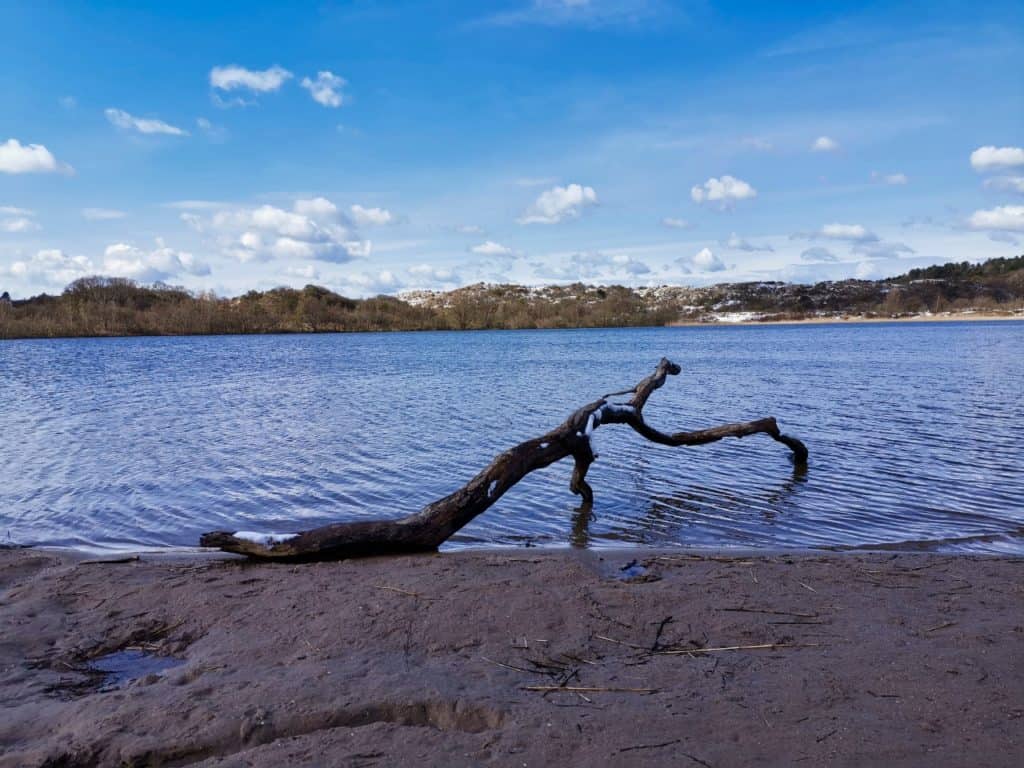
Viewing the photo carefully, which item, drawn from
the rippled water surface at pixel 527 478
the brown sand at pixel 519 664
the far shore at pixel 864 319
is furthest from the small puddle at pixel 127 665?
the far shore at pixel 864 319

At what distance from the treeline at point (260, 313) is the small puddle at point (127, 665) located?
135286 mm

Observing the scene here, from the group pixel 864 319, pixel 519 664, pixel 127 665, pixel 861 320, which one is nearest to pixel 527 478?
pixel 519 664

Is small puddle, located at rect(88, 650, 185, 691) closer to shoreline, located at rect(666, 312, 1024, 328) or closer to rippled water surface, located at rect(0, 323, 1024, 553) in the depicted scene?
rippled water surface, located at rect(0, 323, 1024, 553)

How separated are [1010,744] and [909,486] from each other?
9.21 metres

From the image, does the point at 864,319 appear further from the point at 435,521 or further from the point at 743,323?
the point at 435,521

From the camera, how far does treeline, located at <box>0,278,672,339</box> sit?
12538 cm

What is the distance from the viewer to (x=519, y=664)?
501cm

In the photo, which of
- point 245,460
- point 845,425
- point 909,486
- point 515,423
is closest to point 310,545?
point 245,460

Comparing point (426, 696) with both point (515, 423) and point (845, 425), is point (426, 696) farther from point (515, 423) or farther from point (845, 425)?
point (845, 425)

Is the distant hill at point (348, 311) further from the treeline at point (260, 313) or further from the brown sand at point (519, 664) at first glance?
the brown sand at point (519, 664)

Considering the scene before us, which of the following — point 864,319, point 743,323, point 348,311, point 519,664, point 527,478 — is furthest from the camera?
point 743,323

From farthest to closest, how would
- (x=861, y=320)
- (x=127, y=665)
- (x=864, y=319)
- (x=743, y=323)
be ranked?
1. (x=743, y=323)
2. (x=864, y=319)
3. (x=861, y=320)
4. (x=127, y=665)

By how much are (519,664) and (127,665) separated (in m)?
2.80

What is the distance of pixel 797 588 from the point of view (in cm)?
669
